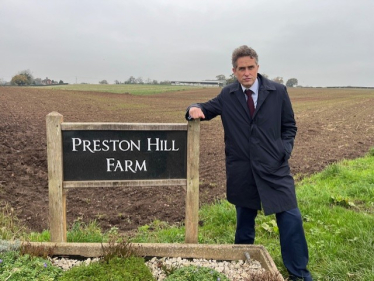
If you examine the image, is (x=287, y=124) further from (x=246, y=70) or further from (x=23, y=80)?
(x=23, y=80)

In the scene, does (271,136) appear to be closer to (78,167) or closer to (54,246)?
(78,167)

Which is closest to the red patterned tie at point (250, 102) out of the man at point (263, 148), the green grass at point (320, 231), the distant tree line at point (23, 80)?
the man at point (263, 148)

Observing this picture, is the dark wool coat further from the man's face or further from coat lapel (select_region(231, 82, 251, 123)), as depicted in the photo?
the man's face

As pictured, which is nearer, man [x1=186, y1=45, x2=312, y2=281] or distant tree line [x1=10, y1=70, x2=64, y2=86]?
man [x1=186, y1=45, x2=312, y2=281]

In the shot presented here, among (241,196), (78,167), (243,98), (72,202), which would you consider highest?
(243,98)

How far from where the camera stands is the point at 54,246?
302 centimetres

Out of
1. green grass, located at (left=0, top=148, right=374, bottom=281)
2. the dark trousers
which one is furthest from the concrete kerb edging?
green grass, located at (left=0, top=148, right=374, bottom=281)

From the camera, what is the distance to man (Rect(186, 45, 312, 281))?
2.96 meters

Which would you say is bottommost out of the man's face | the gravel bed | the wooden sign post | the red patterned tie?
the gravel bed

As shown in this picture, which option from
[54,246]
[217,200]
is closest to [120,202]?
[217,200]

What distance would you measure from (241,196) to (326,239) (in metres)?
1.43

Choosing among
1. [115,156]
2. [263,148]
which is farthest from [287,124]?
[115,156]

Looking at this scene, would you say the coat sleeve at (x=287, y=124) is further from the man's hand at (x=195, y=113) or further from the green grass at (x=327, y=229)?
the green grass at (x=327, y=229)

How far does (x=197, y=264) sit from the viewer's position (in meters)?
2.95
